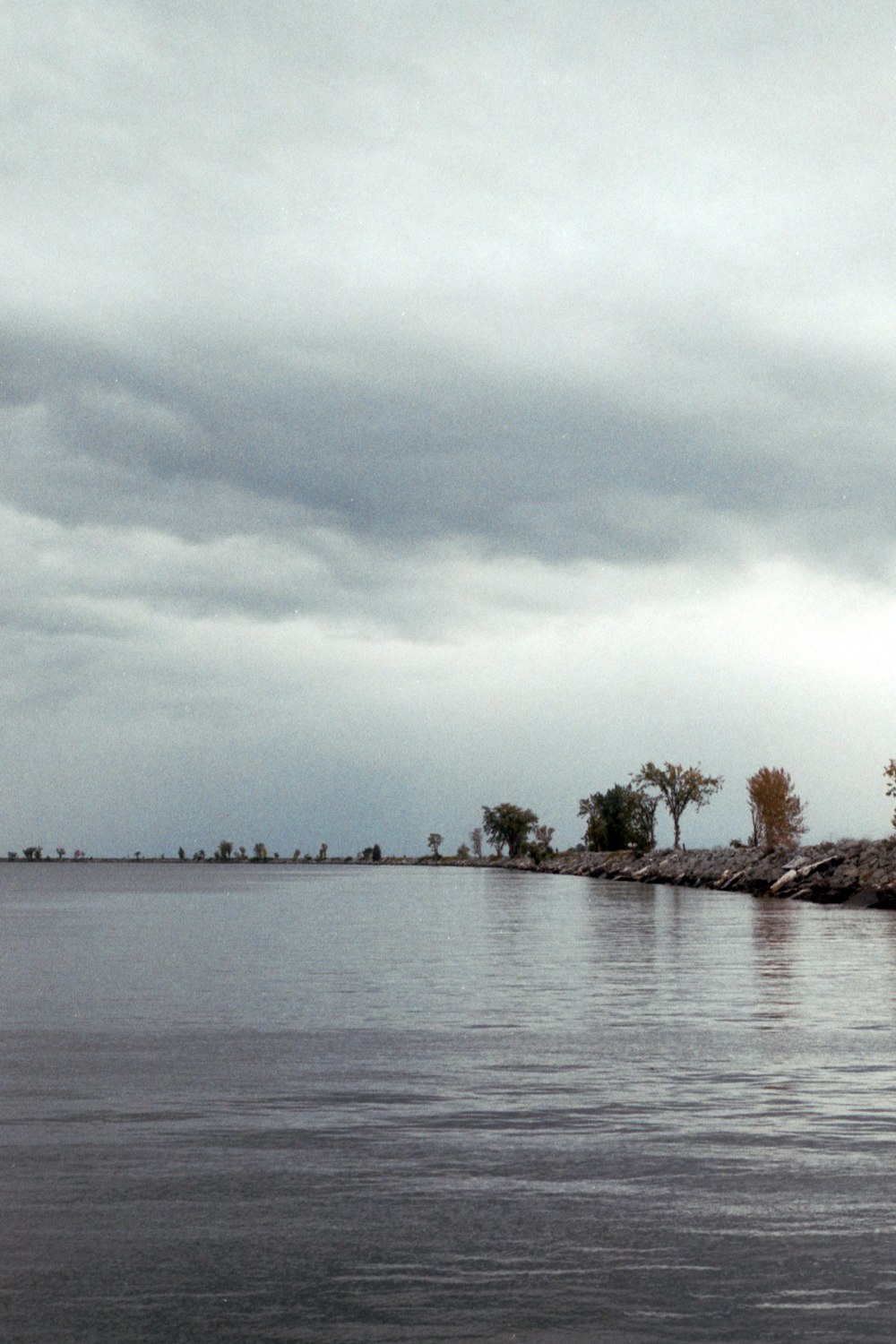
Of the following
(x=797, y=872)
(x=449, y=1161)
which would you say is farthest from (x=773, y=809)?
(x=449, y=1161)

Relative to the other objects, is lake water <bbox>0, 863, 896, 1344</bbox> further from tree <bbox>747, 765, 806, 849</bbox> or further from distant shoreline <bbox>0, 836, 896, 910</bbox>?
tree <bbox>747, 765, 806, 849</bbox>

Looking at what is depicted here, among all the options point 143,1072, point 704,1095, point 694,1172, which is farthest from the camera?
point 143,1072

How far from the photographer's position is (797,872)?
74.3 meters

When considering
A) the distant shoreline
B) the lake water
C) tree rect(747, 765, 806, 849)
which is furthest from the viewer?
tree rect(747, 765, 806, 849)

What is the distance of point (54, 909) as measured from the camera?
230 ft

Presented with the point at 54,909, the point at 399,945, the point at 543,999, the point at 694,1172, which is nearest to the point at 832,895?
the point at 399,945

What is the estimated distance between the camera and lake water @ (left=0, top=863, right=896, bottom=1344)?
25.1ft

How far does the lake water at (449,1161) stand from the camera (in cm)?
766

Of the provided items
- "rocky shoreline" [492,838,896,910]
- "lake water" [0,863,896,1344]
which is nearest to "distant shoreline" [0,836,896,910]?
"rocky shoreline" [492,838,896,910]

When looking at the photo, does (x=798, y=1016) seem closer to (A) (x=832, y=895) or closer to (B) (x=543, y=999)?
(B) (x=543, y=999)

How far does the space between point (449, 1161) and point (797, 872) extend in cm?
6615

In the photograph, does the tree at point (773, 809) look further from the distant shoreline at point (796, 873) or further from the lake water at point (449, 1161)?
the lake water at point (449, 1161)

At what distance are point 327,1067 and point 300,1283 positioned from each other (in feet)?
27.8

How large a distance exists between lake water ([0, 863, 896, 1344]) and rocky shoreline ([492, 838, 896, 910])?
38888 mm
